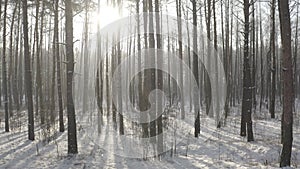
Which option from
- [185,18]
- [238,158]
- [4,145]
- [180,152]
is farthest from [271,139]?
[185,18]

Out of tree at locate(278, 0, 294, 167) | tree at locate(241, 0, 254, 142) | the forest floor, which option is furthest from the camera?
tree at locate(241, 0, 254, 142)

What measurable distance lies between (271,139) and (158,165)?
6458 mm

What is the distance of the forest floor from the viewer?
851cm

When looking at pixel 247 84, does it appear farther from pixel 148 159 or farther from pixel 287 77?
pixel 148 159

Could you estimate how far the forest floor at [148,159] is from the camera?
8508 millimetres

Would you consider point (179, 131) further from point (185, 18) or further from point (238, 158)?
point (185, 18)

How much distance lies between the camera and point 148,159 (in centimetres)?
909

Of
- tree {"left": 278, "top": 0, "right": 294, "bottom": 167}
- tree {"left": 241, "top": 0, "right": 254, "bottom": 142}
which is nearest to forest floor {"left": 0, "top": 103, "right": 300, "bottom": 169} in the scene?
tree {"left": 278, "top": 0, "right": 294, "bottom": 167}

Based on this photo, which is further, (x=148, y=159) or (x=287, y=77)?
(x=148, y=159)

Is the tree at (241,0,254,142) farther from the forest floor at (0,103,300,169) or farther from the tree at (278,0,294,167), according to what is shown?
the tree at (278,0,294,167)

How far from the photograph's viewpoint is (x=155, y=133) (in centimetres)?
1116

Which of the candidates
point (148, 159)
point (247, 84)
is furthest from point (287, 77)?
point (148, 159)

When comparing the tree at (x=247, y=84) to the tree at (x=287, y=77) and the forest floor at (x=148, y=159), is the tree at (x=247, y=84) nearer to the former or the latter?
Answer: the forest floor at (x=148, y=159)

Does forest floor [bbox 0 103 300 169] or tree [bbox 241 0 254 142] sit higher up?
tree [bbox 241 0 254 142]
